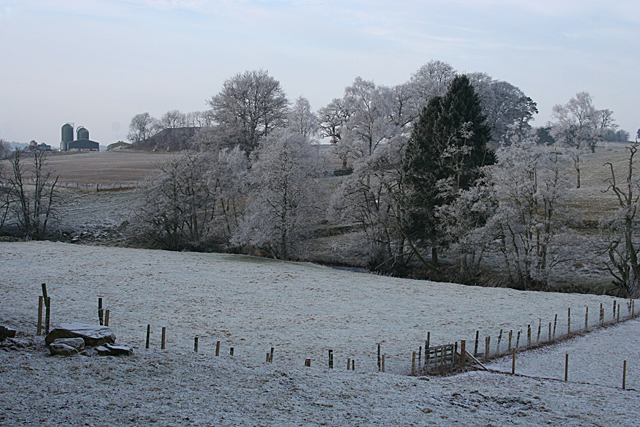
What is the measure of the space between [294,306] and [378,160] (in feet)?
70.8

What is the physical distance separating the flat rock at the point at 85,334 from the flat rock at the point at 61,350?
1.99ft

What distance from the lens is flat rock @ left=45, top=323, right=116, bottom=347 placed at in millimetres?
13578

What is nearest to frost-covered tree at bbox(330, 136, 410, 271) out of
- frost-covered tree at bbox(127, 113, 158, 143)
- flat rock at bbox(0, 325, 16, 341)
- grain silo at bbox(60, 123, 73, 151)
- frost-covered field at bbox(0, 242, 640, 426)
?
Result: frost-covered field at bbox(0, 242, 640, 426)

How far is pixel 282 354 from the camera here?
17172mm

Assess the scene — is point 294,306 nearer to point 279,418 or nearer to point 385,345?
point 385,345

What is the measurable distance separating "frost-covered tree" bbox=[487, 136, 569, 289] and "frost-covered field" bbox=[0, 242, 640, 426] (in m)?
4.68

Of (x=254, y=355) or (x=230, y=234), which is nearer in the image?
(x=254, y=355)

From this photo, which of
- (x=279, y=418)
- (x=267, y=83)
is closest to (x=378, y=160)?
(x=267, y=83)

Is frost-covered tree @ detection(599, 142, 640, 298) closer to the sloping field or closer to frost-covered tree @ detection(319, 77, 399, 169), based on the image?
frost-covered tree @ detection(319, 77, 399, 169)

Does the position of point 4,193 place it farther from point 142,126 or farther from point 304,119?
point 142,126

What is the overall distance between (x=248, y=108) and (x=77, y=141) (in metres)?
122

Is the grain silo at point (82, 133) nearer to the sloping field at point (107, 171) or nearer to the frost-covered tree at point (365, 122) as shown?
the sloping field at point (107, 171)

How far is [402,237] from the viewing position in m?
44.8

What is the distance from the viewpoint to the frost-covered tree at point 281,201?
42094 millimetres
